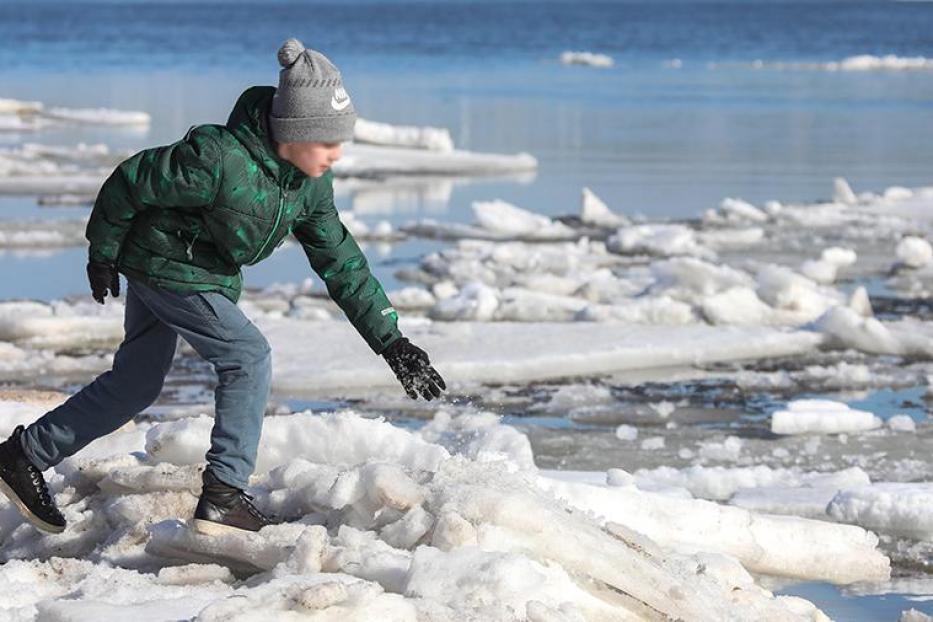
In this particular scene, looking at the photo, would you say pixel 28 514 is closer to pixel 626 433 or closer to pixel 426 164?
pixel 626 433

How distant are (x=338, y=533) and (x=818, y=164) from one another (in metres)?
16.3

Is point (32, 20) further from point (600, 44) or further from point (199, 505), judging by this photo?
point (199, 505)

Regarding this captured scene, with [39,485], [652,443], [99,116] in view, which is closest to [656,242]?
[652,443]

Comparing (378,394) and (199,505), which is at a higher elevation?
(199,505)

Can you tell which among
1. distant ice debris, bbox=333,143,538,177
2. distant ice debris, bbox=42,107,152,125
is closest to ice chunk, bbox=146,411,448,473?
distant ice debris, bbox=333,143,538,177

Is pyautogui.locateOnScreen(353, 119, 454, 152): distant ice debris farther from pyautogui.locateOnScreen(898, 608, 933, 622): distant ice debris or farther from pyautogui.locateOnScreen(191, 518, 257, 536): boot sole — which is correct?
pyautogui.locateOnScreen(191, 518, 257, 536): boot sole

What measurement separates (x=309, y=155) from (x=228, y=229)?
9.9 inches

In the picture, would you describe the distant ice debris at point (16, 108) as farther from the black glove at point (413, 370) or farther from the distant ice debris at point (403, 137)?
the black glove at point (413, 370)

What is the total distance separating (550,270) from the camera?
1158 centimetres

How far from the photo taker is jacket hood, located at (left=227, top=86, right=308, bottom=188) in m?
4.05

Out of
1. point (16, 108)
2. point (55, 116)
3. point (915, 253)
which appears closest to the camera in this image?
point (915, 253)

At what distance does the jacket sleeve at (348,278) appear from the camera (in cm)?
431

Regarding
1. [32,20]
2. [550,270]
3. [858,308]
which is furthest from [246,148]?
[32,20]

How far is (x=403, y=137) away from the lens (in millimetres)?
20500
